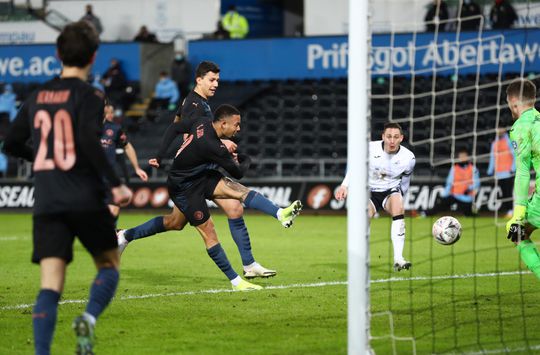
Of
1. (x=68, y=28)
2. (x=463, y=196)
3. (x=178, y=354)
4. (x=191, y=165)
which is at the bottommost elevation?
(x=463, y=196)

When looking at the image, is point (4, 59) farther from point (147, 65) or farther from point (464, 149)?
point (464, 149)

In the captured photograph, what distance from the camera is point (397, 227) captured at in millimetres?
12172

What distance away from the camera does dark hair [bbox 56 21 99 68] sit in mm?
6176

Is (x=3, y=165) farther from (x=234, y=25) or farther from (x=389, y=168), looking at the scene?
(x=389, y=168)

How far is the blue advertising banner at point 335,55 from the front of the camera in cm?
2498

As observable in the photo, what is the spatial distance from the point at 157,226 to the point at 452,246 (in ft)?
12.3

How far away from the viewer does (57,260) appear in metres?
6.22

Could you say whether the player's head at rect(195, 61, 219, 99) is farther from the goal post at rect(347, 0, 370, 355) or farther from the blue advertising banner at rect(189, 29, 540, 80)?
the blue advertising banner at rect(189, 29, 540, 80)

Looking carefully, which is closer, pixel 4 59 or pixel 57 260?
pixel 57 260

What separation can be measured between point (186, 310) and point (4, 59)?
2281cm

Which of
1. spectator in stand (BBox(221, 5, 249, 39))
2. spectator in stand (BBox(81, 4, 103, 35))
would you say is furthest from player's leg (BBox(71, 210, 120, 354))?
spectator in stand (BBox(81, 4, 103, 35))

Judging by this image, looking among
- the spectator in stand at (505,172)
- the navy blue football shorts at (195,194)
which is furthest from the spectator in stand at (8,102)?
the navy blue football shorts at (195,194)

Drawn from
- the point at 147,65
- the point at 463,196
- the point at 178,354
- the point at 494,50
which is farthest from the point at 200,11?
the point at 178,354

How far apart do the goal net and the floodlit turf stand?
0.08ft
